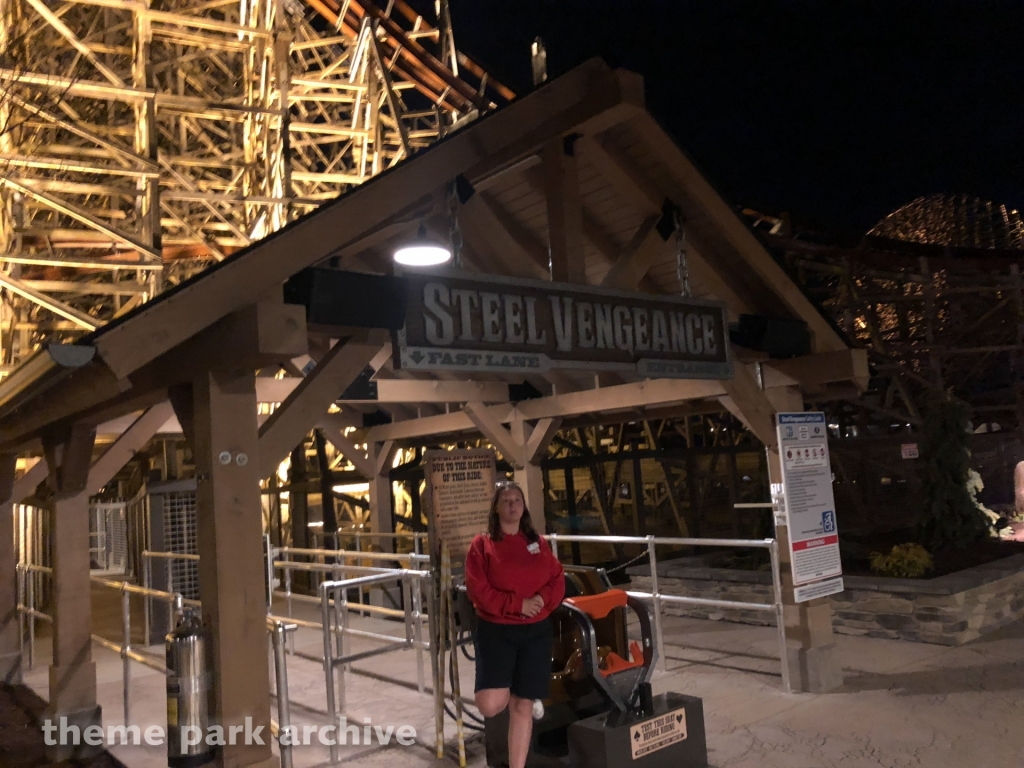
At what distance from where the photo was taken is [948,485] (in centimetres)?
1025

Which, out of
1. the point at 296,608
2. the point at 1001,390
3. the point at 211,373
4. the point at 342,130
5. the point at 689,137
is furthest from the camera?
the point at 689,137

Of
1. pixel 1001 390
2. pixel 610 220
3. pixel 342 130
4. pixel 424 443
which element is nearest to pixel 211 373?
pixel 610 220

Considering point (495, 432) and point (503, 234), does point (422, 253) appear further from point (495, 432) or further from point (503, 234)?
point (495, 432)

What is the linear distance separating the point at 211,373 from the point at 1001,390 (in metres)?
21.0

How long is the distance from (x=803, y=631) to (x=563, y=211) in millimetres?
3837

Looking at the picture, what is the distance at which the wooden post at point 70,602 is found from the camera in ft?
20.8

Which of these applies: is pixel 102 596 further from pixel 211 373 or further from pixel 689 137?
pixel 689 137

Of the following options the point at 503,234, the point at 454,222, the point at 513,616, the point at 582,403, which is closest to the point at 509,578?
the point at 513,616

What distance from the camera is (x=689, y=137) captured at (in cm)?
4250

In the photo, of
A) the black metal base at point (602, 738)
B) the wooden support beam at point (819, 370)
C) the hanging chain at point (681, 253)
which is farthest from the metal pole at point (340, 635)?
the wooden support beam at point (819, 370)

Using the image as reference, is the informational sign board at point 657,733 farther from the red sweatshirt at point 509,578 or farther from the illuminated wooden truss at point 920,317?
the illuminated wooden truss at point 920,317

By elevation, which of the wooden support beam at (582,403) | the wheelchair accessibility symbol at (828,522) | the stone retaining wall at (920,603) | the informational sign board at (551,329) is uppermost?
the informational sign board at (551,329)

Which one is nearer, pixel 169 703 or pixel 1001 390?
pixel 169 703

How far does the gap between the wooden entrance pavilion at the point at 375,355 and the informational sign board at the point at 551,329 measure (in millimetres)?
310
